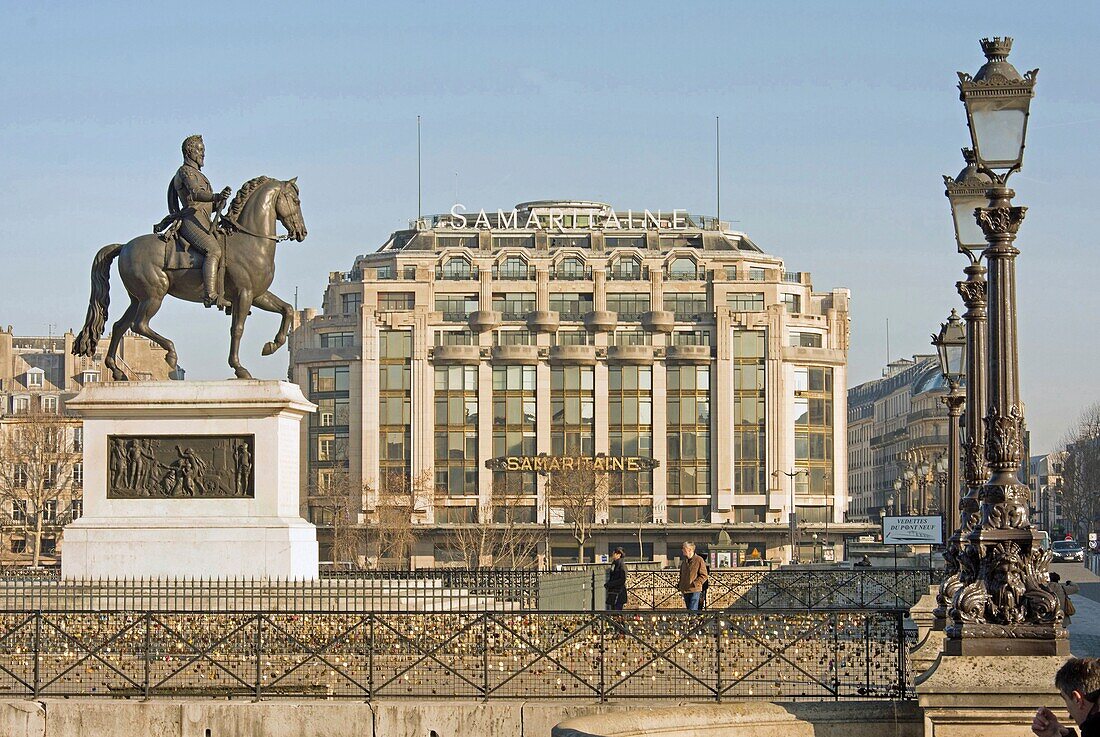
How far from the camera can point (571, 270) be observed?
132125 mm

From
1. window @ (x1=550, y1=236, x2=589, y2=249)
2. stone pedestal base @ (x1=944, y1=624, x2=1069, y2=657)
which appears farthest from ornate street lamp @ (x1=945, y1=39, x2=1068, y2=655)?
window @ (x1=550, y1=236, x2=589, y2=249)

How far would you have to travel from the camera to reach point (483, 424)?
128m

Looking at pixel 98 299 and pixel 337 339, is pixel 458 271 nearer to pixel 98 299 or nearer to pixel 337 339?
pixel 337 339

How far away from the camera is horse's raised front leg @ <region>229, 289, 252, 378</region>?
2939 centimetres

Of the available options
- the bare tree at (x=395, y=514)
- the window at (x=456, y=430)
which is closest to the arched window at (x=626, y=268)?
the window at (x=456, y=430)

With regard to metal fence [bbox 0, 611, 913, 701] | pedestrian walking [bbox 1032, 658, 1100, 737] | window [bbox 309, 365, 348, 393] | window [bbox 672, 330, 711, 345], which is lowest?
metal fence [bbox 0, 611, 913, 701]

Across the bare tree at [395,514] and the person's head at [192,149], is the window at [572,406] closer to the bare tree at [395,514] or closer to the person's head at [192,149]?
the bare tree at [395,514]

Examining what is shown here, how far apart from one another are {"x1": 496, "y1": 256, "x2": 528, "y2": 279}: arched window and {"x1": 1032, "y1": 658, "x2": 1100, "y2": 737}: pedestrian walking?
122303 millimetres

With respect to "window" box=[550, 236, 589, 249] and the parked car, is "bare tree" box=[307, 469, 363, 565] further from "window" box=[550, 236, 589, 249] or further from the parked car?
→ the parked car

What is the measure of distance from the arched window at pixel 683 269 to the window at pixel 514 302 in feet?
32.5

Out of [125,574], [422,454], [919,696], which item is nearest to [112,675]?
[125,574]

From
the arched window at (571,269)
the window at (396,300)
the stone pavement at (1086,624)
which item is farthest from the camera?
the arched window at (571,269)

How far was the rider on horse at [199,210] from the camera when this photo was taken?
29562 mm

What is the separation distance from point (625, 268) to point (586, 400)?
9.97 m
